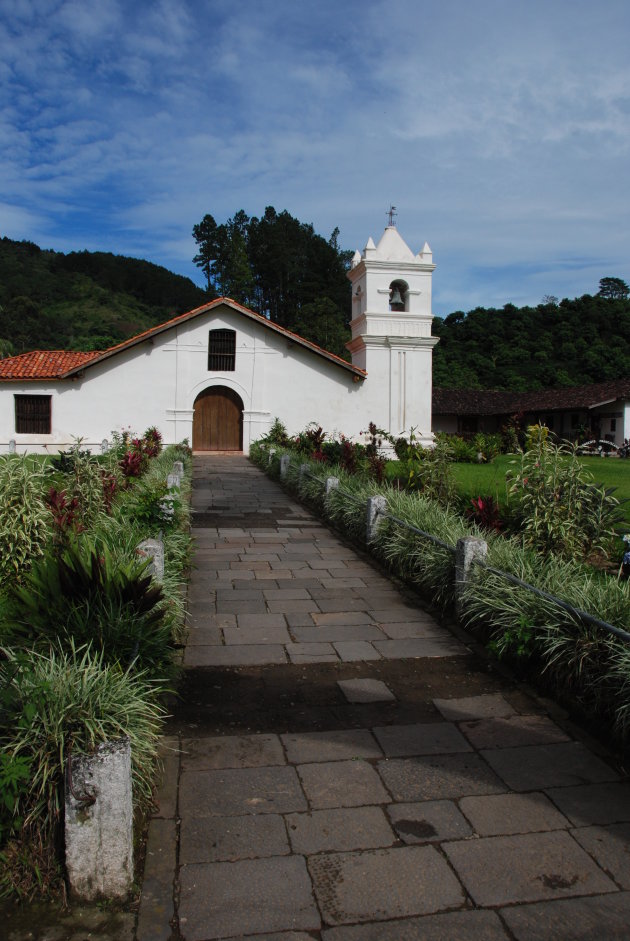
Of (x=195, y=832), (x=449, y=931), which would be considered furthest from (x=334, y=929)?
(x=195, y=832)

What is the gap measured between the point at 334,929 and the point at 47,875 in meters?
1.06

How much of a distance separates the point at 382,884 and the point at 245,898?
20.0 inches

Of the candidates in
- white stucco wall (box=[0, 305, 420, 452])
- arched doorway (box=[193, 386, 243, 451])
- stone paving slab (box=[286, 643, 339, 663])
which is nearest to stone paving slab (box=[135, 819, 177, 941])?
stone paving slab (box=[286, 643, 339, 663])

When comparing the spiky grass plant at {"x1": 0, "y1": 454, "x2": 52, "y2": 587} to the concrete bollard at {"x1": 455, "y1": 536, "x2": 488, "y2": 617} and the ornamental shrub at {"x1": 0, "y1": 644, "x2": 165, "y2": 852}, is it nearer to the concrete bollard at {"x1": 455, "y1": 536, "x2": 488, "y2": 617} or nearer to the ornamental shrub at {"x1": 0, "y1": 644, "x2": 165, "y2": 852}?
the ornamental shrub at {"x1": 0, "y1": 644, "x2": 165, "y2": 852}

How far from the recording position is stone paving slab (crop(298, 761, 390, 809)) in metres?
3.16

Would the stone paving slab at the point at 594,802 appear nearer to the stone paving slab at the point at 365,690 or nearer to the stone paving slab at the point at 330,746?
the stone paving slab at the point at 330,746

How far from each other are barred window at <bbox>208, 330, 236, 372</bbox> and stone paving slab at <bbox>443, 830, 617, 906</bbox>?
908 inches

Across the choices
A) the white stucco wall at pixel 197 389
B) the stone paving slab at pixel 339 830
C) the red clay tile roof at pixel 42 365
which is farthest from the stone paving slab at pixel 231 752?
the red clay tile roof at pixel 42 365

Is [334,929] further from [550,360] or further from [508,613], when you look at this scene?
[550,360]

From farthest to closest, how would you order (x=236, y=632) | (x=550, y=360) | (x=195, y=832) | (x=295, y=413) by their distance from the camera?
1. (x=550, y=360)
2. (x=295, y=413)
3. (x=236, y=632)
4. (x=195, y=832)

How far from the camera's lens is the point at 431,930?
7.85ft

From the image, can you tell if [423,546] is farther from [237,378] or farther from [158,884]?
[237,378]

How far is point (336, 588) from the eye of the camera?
6945 mm

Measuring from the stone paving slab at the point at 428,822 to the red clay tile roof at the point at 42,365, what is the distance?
2269 cm
